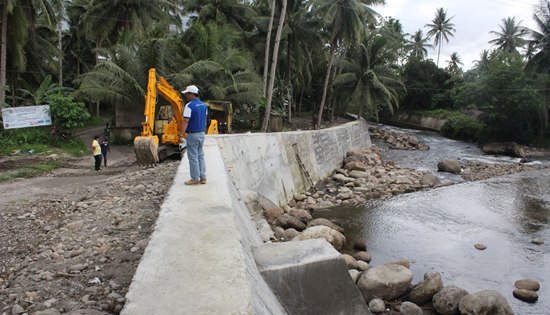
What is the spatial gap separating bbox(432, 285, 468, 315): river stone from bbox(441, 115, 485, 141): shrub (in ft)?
99.3

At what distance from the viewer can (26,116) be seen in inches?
699

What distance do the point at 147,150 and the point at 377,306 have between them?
25.6 feet

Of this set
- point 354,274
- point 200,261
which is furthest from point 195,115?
point 354,274

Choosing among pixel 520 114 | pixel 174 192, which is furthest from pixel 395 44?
pixel 174 192

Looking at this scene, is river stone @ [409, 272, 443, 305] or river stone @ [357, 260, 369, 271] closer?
river stone @ [409, 272, 443, 305]

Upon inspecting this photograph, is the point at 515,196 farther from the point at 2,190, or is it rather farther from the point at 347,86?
the point at 347,86

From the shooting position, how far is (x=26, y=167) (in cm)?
1352

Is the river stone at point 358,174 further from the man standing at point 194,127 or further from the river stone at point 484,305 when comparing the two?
the man standing at point 194,127

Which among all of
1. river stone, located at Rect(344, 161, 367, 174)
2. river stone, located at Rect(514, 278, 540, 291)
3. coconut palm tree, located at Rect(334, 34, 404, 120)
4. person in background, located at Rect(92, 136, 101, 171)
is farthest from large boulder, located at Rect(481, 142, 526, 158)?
person in background, located at Rect(92, 136, 101, 171)

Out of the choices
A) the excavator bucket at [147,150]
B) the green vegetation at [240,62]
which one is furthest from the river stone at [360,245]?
the green vegetation at [240,62]

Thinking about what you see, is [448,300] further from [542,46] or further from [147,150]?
[542,46]

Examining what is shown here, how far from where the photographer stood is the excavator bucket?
1185 cm

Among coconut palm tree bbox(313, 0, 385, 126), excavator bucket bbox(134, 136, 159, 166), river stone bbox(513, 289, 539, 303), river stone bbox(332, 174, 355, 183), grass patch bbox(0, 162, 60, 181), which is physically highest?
coconut palm tree bbox(313, 0, 385, 126)

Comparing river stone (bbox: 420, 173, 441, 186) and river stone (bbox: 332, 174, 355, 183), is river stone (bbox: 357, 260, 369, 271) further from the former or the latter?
river stone (bbox: 420, 173, 441, 186)
